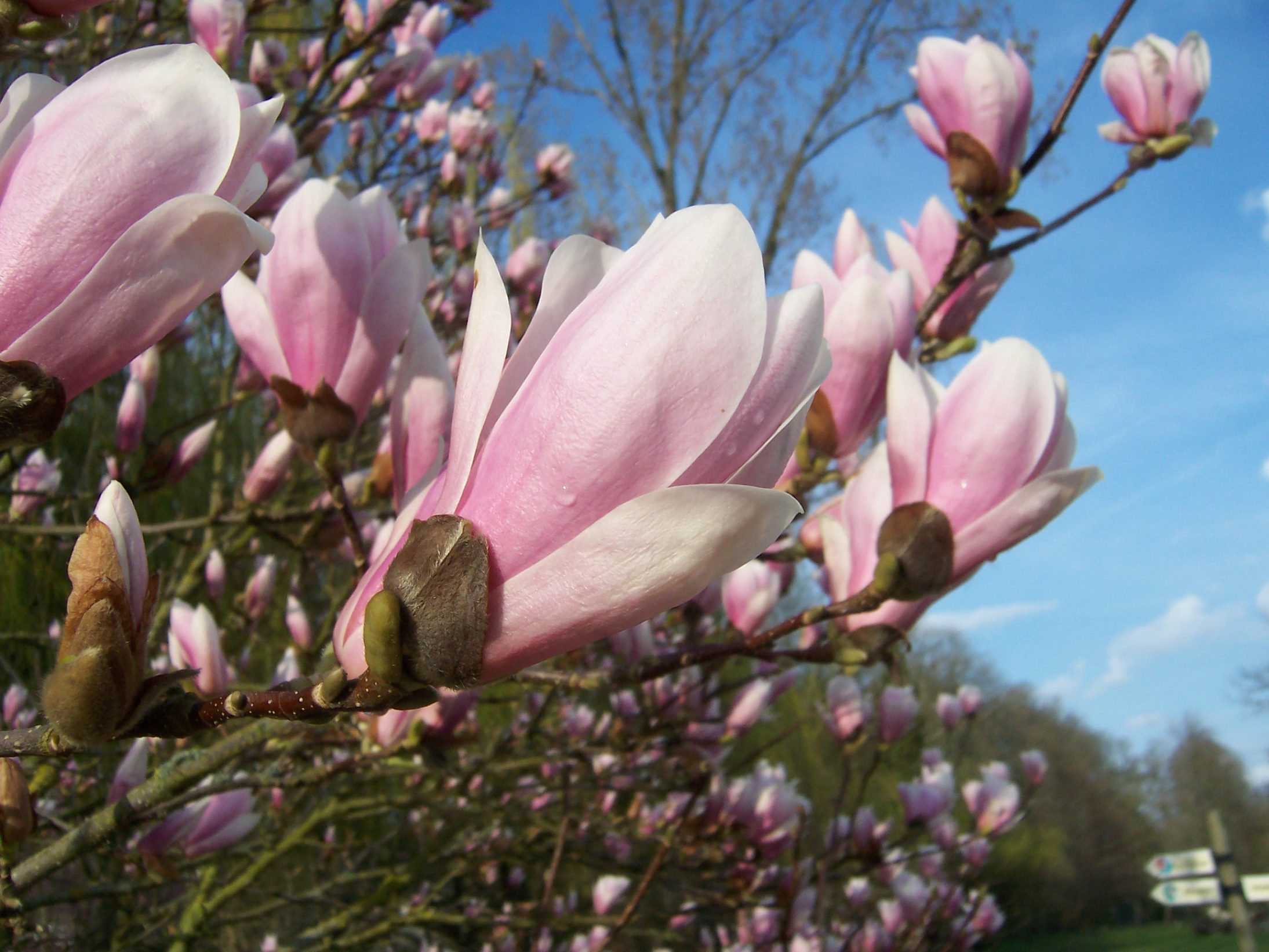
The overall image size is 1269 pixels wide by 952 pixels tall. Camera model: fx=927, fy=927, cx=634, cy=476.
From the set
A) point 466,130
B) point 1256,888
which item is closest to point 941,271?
point 466,130

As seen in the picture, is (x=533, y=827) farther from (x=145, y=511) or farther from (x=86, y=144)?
(x=145, y=511)

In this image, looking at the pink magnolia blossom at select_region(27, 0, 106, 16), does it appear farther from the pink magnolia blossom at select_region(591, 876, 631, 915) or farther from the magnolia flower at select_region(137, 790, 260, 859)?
the pink magnolia blossom at select_region(591, 876, 631, 915)

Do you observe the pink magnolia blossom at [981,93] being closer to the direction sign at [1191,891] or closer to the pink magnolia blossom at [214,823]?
the pink magnolia blossom at [214,823]

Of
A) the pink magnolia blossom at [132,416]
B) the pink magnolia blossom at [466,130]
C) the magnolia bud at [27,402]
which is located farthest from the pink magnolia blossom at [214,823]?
the pink magnolia blossom at [466,130]

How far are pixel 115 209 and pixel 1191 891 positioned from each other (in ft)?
19.7

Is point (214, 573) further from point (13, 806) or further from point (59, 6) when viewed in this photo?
point (59, 6)

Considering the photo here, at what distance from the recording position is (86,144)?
0.35m

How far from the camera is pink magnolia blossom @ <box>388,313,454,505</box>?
634 mm

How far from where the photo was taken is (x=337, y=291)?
→ 0.67 metres

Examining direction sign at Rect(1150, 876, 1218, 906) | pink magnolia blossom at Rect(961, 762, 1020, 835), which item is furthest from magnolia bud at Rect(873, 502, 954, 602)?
direction sign at Rect(1150, 876, 1218, 906)

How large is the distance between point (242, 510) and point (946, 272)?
90cm

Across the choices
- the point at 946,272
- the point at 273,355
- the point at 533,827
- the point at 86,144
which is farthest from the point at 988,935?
the point at 86,144

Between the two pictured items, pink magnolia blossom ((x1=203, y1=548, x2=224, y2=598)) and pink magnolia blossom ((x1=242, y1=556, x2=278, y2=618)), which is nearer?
pink magnolia blossom ((x1=203, y1=548, x2=224, y2=598))

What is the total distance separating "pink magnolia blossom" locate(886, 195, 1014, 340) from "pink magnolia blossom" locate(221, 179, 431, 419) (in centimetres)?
62
